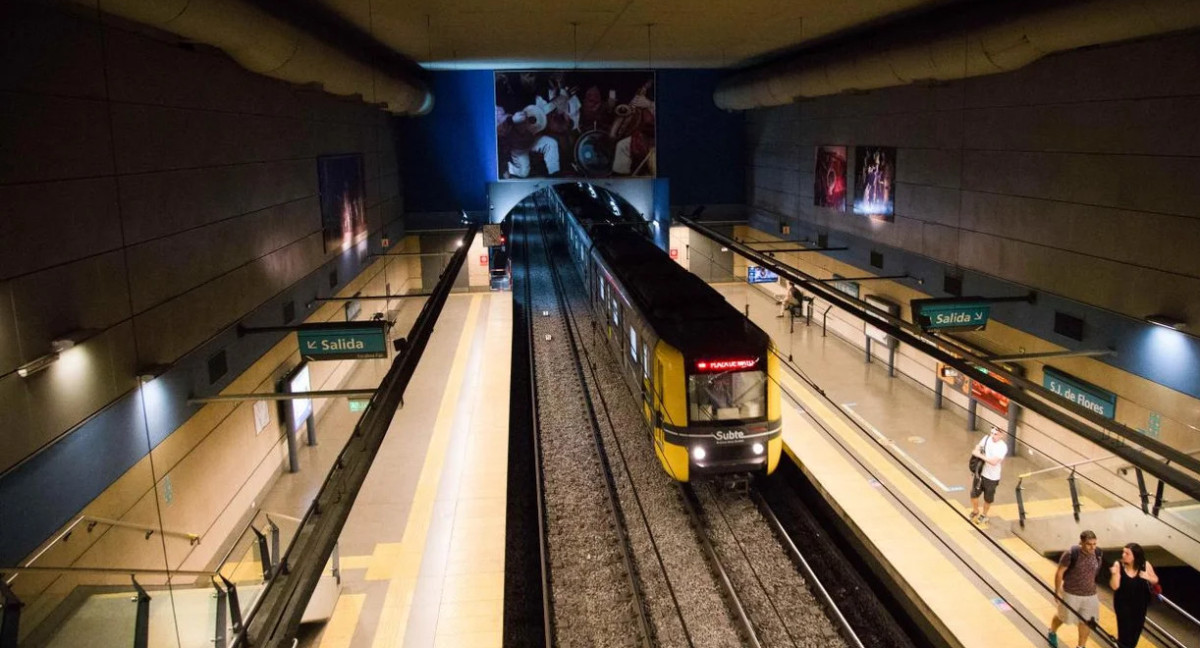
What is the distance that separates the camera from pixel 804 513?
10.3 m

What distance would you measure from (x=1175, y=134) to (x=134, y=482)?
11108 mm

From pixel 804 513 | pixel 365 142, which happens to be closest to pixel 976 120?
pixel 804 513

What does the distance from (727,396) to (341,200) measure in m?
8.88

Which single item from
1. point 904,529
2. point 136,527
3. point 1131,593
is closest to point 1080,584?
point 1131,593

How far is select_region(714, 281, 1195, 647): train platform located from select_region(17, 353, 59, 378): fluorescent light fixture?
23.3 ft

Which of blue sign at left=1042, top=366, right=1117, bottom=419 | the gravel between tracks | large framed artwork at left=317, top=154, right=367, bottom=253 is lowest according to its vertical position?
the gravel between tracks

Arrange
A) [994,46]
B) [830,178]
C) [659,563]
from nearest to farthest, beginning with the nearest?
[994,46] → [659,563] → [830,178]

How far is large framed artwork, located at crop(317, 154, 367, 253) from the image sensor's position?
1399cm

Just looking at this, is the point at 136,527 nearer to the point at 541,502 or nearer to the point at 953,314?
the point at 541,502

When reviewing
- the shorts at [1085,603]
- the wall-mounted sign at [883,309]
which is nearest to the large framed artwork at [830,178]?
the wall-mounted sign at [883,309]

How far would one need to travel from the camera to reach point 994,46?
8992mm

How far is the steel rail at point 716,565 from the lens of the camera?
766 centimetres

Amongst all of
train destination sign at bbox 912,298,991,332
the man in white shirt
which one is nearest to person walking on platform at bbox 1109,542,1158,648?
the man in white shirt

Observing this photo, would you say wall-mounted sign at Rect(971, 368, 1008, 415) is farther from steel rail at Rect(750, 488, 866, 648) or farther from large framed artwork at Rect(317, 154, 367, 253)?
large framed artwork at Rect(317, 154, 367, 253)
